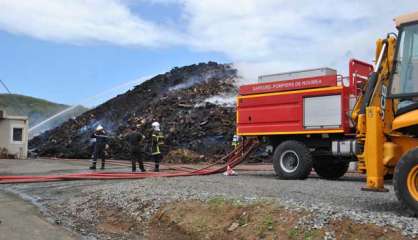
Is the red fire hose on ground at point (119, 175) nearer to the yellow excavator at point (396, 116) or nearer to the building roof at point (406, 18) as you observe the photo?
the yellow excavator at point (396, 116)

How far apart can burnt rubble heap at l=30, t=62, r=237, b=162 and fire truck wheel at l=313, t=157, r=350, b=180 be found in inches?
379

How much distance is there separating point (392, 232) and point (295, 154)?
28.5ft

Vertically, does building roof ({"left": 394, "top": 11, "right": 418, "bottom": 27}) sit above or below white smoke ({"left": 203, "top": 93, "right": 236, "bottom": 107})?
below

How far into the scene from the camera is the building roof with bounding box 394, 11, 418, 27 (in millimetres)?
8055

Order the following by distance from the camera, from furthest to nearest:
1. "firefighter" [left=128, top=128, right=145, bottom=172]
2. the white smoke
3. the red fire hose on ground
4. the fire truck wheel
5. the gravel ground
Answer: the white smoke < "firefighter" [left=128, top=128, right=145, bottom=172] < the fire truck wheel < the red fire hose on ground < the gravel ground

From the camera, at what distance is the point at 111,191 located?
11594 mm

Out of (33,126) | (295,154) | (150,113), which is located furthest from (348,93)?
(33,126)

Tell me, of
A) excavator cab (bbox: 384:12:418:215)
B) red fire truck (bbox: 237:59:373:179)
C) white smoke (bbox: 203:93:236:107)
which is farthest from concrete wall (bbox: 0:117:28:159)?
Result: excavator cab (bbox: 384:12:418:215)

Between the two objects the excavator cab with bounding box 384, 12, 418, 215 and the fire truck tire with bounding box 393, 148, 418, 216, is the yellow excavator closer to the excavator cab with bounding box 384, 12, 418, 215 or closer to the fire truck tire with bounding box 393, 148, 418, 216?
the excavator cab with bounding box 384, 12, 418, 215

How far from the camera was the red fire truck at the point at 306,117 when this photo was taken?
14383 mm

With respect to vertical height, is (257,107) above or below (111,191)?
above

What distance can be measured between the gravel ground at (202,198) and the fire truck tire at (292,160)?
8.56 ft

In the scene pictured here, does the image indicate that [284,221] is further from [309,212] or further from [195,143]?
[195,143]

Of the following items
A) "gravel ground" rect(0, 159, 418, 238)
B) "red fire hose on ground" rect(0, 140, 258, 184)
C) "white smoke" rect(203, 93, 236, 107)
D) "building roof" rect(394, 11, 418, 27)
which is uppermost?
"white smoke" rect(203, 93, 236, 107)
